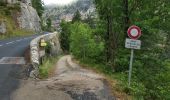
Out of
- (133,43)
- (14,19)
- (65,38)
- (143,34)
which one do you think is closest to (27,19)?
(14,19)

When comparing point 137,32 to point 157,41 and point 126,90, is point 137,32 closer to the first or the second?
point 126,90

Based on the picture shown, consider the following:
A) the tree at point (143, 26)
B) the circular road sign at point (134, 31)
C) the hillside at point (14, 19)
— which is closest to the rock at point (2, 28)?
the hillside at point (14, 19)

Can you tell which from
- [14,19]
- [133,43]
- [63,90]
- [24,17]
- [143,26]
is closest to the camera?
[63,90]

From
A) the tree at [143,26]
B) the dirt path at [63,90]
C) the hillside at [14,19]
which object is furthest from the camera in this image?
the hillside at [14,19]

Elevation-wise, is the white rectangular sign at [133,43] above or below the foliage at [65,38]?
above

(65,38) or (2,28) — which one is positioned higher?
(2,28)

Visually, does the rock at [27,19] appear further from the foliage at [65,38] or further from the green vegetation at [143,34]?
the green vegetation at [143,34]

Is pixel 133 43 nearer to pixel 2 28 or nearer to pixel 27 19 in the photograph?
pixel 2 28

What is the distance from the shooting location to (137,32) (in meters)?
14.5

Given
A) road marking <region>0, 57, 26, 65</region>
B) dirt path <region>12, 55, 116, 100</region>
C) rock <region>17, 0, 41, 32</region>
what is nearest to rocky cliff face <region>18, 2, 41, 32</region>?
rock <region>17, 0, 41, 32</region>

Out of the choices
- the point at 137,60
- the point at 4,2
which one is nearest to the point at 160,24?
the point at 137,60

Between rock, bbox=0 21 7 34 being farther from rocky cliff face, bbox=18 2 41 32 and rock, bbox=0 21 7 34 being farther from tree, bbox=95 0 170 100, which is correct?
tree, bbox=95 0 170 100

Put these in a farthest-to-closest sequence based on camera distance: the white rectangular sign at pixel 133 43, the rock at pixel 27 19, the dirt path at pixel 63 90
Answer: the rock at pixel 27 19 < the white rectangular sign at pixel 133 43 < the dirt path at pixel 63 90

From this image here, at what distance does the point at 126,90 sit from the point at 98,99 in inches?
108
